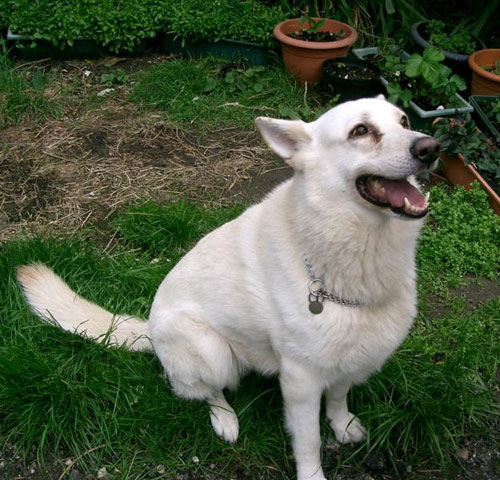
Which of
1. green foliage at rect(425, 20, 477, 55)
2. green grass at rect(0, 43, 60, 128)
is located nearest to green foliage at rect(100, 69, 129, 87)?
green grass at rect(0, 43, 60, 128)

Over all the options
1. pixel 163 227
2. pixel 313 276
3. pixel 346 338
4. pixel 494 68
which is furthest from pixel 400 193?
pixel 494 68

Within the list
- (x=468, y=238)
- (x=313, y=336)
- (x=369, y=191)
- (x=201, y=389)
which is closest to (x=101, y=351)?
(x=201, y=389)

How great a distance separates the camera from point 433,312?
3.30 meters

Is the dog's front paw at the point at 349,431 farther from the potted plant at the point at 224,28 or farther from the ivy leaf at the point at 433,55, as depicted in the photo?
the potted plant at the point at 224,28

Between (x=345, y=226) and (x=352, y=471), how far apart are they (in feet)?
3.81

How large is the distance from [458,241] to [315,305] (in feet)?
6.01

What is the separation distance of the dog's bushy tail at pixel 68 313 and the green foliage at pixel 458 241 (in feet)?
5.60

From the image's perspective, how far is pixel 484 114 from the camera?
450cm

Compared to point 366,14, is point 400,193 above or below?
above

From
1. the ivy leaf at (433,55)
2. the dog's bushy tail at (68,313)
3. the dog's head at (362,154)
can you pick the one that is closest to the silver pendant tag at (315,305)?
the dog's head at (362,154)

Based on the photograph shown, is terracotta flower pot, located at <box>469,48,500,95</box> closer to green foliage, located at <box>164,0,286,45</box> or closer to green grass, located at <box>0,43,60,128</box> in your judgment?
green foliage, located at <box>164,0,286,45</box>

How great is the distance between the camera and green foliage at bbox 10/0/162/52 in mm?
5270

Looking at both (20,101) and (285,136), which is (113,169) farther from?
(285,136)

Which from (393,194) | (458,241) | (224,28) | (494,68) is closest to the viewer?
(393,194)
